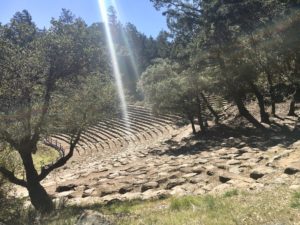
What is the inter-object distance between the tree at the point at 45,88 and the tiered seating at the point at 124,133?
91.1 feet

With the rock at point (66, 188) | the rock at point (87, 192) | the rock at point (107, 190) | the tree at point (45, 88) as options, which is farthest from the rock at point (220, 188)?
the rock at point (66, 188)

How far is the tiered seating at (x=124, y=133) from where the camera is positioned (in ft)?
156

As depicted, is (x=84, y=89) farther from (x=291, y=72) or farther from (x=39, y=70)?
(x=291, y=72)

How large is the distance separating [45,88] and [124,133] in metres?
37.4

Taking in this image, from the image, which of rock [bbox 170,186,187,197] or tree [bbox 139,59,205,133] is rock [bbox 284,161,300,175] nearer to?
rock [bbox 170,186,187,197]

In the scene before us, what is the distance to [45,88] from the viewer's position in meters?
16.2

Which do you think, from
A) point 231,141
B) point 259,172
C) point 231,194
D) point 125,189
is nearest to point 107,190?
point 125,189

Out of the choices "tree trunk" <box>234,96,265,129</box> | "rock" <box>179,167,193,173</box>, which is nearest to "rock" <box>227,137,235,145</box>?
"tree trunk" <box>234,96,265,129</box>

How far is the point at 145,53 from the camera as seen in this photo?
117750mm

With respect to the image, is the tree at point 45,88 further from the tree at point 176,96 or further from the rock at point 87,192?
the tree at point 176,96

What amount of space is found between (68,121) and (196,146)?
16197mm

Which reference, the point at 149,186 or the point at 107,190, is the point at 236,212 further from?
the point at 107,190

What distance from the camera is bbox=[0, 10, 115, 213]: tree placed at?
15.3 m

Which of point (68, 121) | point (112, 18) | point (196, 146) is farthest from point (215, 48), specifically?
point (112, 18)
